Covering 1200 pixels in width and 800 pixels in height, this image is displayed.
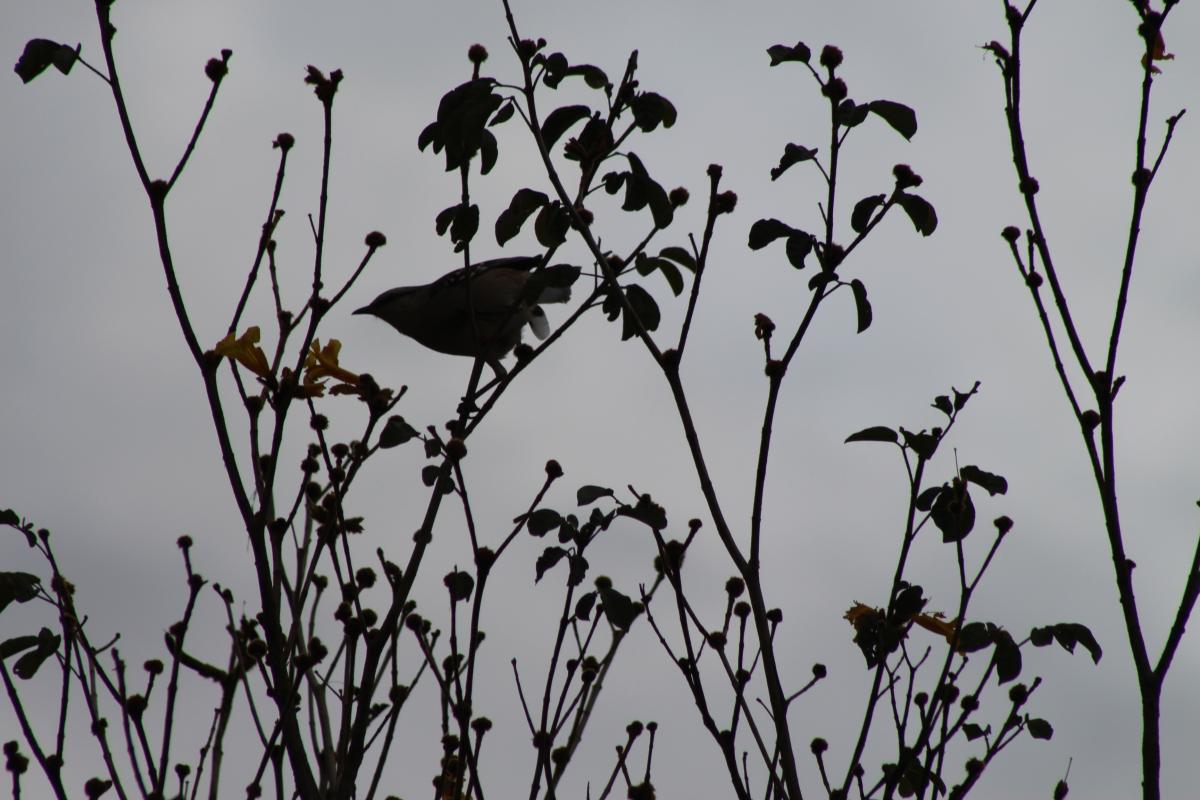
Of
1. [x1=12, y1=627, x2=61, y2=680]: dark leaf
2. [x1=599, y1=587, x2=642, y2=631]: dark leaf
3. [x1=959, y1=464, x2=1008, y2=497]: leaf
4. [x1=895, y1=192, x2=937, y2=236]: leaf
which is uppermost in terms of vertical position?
[x1=895, y1=192, x2=937, y2=236]: leaf

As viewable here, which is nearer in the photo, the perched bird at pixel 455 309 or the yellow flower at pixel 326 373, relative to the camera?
the yellow flower at pixel 326 373

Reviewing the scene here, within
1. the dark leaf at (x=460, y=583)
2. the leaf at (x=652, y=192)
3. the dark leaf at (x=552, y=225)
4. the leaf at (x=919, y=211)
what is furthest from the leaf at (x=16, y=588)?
the leaf at (x=919, y=211)

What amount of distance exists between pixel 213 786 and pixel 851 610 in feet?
6.42

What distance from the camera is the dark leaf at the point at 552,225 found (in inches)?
125

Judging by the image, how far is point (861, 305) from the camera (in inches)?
118

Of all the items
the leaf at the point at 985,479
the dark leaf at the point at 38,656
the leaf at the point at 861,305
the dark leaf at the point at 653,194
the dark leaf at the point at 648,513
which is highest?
the dark leaf at the point at 653,194

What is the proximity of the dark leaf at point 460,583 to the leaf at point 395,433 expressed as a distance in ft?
1.34

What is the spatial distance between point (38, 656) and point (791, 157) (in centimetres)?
256

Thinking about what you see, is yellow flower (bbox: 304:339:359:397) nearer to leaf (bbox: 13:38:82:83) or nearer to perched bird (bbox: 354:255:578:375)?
leaf (bbox: 13:38:82:83)

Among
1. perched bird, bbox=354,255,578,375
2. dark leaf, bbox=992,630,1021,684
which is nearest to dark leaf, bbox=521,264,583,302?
dark leaf, bbox=992,630,1021,684

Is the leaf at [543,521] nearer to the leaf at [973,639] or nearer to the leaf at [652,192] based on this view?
the leaf at [652,192]

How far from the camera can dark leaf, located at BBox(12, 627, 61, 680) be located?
3.31 metres

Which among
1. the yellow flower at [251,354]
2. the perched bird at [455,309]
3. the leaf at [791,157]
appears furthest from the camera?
the perched bird at [455,309]

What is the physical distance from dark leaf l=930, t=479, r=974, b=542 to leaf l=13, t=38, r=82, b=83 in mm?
2620
